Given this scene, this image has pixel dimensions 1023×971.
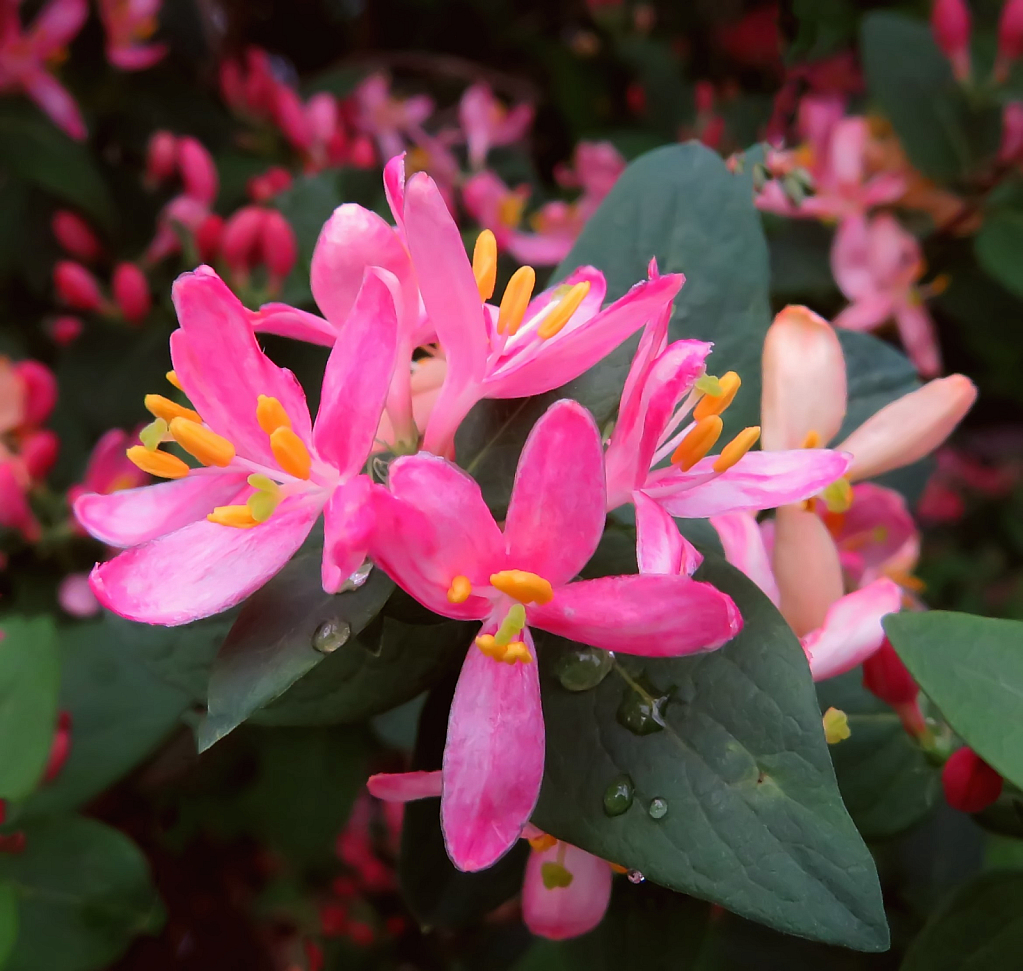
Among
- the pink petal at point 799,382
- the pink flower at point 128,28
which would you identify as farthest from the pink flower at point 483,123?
the pink petal at point 799,382

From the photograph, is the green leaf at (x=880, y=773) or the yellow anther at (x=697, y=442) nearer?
the yellow anther at (x=697, y=442)

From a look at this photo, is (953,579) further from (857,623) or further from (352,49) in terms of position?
(352,49)

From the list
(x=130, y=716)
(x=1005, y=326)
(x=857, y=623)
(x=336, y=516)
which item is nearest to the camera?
(x=336, y=516)

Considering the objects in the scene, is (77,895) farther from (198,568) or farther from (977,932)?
(977,932)

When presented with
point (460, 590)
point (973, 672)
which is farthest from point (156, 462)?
point (973, 672)

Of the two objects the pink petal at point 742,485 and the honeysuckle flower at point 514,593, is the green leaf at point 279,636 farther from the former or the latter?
the pink petal at point 742,485

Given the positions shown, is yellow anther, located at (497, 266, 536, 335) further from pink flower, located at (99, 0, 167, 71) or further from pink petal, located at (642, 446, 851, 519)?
pink flower, located at (99, 0, 167, 71)

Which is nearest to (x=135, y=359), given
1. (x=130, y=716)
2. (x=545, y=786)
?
(x=130, y=716)
